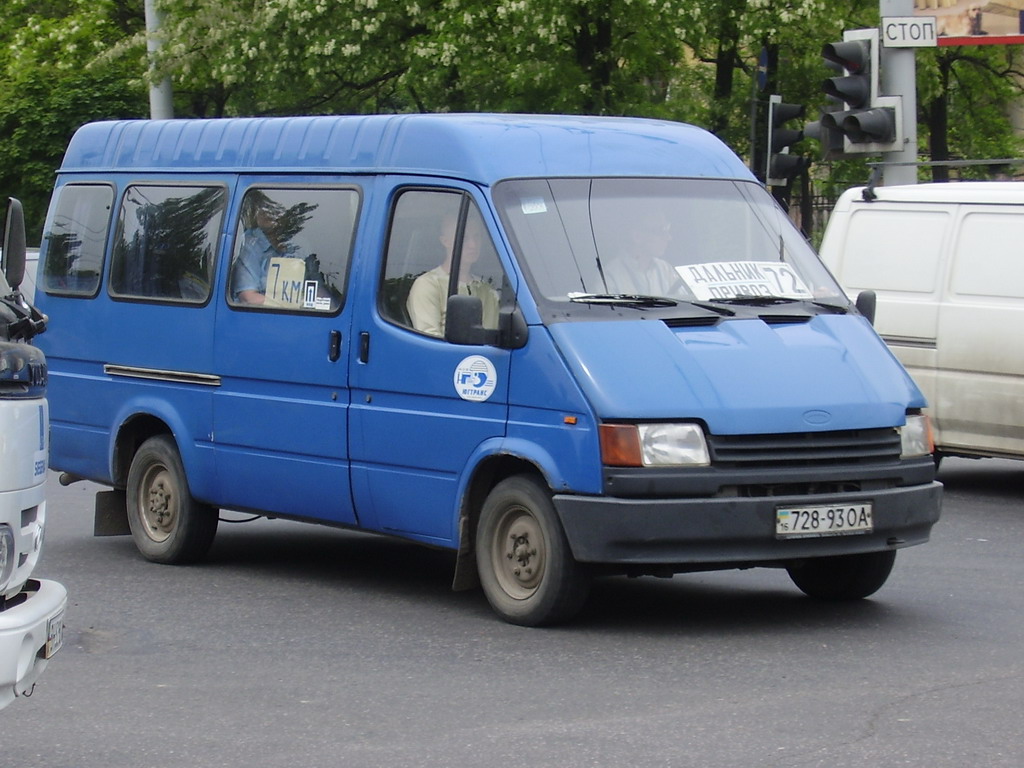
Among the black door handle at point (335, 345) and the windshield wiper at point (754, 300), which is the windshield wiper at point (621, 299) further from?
the black door handle at point (335, 345)

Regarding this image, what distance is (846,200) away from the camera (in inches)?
560

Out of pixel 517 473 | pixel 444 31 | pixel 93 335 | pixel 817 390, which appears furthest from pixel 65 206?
pixel 444 31

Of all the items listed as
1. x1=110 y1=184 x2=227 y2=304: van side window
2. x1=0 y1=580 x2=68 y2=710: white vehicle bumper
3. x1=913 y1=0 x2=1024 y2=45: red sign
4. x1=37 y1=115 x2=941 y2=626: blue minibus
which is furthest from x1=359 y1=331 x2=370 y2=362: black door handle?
x1=913 y1=0 x2=1024 y2=45: red sign

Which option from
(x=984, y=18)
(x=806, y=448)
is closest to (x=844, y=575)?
(x=806, y=448)

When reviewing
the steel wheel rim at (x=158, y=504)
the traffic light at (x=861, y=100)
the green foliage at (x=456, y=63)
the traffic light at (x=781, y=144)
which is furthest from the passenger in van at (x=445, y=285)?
the green foliage at (x=456, y=63)

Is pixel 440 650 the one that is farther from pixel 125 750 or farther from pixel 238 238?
pixel 238 238

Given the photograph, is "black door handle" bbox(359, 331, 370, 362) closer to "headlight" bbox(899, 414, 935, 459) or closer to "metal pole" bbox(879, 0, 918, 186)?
"headlight" bbox(899, 414, 935, 459)

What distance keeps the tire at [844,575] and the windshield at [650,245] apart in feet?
3.80

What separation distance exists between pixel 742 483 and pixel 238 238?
3.44 m

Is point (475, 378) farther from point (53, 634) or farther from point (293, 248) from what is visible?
point (53, 634)

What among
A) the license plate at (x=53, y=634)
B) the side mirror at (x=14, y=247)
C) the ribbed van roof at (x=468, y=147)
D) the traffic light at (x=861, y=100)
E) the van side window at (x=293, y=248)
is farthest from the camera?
the traffic light at (x=861, y=100)

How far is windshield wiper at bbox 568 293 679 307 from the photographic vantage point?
830cm

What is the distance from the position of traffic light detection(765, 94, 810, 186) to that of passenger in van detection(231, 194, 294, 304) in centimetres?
960

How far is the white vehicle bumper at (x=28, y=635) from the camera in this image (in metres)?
5.02
